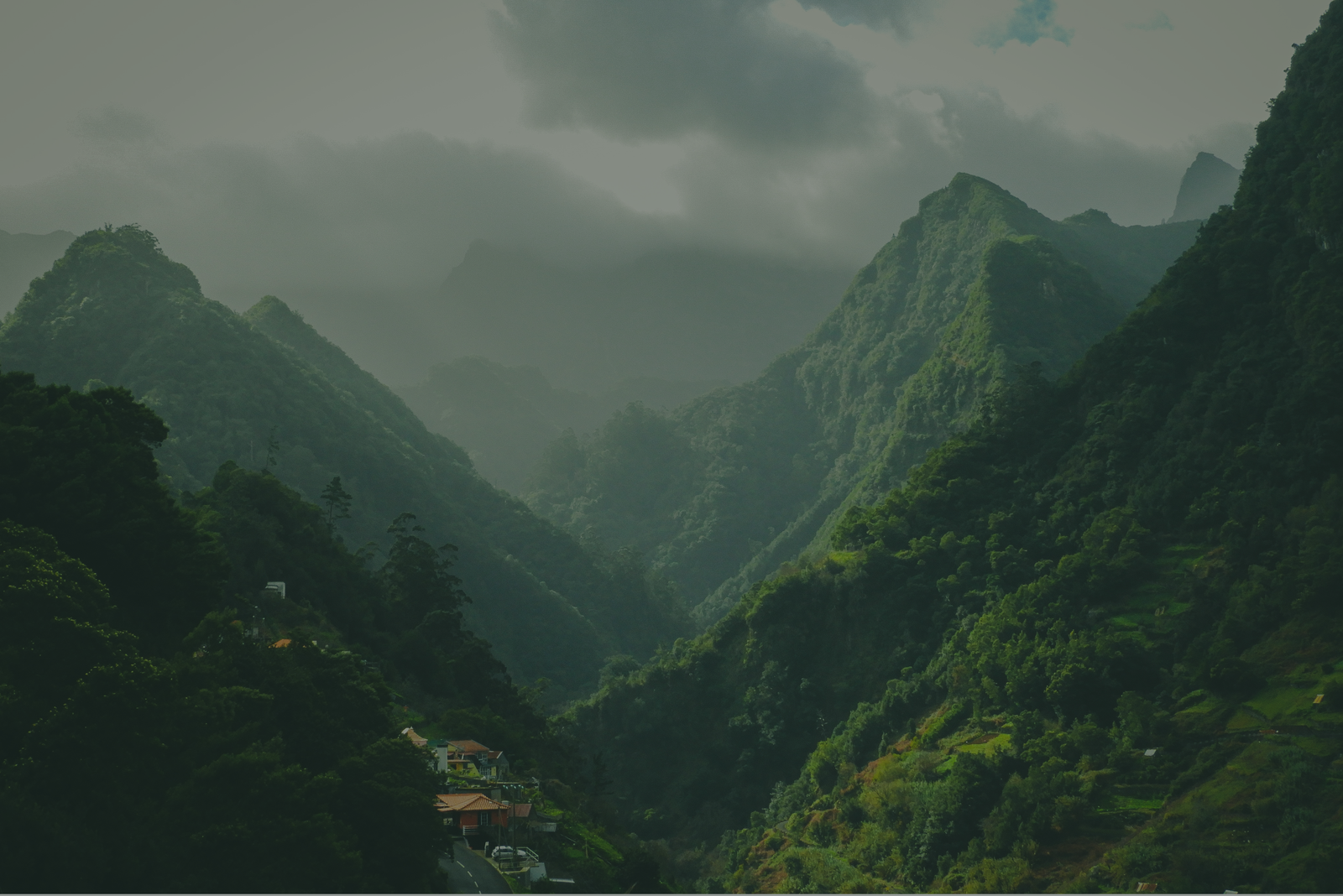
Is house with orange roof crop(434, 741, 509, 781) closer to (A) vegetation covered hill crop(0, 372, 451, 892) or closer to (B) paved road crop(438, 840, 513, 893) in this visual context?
(B) paved road crop(438, 840, 513, 893)

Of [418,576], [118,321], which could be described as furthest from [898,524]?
[118,321]

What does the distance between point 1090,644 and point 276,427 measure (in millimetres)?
72728

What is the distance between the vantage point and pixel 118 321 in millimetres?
108062

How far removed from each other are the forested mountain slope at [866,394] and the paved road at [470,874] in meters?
82.0

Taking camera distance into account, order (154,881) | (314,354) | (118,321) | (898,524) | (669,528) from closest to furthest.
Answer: (154,881) → (898,524) → (118,321) → (314,354) → (669,528)

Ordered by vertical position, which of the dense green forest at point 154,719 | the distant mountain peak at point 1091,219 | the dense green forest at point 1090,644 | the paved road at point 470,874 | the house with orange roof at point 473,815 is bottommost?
the paved road at point 470,874

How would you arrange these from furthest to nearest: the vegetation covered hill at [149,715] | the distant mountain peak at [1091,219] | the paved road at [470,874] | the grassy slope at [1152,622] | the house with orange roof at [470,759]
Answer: the distant mountain peak at [1091,219]
the grassy slope at [1152,622]
the house with orange roof at [470,759]
the paved road at [470,874]
the vegetation covered hill at [149,715]

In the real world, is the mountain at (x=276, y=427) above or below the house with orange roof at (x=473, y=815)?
above

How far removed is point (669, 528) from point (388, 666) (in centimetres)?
11941

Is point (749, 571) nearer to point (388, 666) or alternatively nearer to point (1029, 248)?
point (1029, 248)

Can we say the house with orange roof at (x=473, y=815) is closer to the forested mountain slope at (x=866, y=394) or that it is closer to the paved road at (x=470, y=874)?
the paved road at (x=470, y=874)

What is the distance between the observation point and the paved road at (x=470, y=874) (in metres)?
33.8

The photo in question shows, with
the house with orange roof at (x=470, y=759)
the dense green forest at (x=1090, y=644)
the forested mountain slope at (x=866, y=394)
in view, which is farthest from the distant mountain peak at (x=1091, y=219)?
the house with orange roof at (x=470, y=759)

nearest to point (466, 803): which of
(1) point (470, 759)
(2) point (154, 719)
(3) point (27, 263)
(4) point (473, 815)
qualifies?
(4) point (473, 815)
